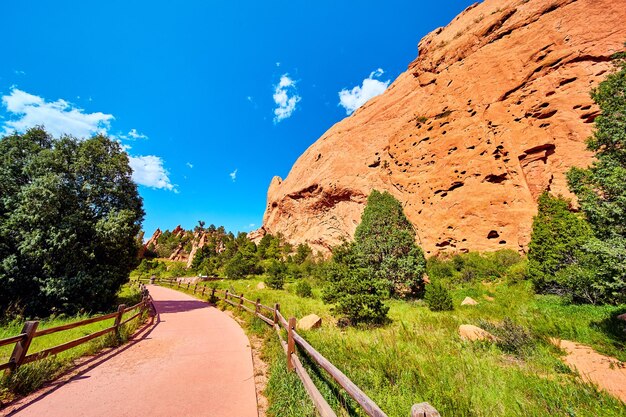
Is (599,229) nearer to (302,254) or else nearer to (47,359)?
(47,359)

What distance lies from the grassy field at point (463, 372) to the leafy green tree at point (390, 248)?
24.0ft

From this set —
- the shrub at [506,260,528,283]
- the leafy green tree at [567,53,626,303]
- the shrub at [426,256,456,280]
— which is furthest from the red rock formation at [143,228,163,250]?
the leafy green tree at [567,53,626,303]

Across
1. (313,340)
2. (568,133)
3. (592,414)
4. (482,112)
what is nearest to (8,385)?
(313,340)

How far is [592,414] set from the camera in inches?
140

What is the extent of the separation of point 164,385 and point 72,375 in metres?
2.20

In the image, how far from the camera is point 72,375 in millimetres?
5352

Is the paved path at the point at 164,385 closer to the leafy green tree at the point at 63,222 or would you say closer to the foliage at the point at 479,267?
the leafy green tree at the point at 63,222

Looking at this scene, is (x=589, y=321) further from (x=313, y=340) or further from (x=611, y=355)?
(x=313, y=340)

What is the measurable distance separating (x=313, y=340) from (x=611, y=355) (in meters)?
7.24

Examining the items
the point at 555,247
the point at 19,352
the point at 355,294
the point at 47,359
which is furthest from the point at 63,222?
the point at 555,247

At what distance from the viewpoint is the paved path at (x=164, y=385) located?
4074 mm

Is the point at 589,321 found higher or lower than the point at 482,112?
lower

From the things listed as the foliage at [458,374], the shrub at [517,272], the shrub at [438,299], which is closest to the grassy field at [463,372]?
the foliage at [458,374]

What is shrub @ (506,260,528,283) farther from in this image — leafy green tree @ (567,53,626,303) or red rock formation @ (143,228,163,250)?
red rock formation @ (143,228,163,250)
